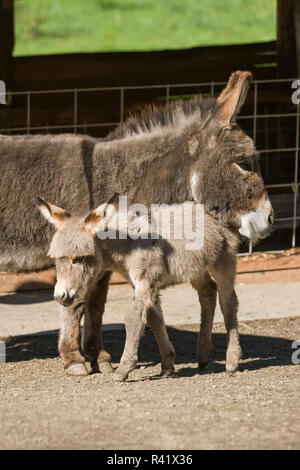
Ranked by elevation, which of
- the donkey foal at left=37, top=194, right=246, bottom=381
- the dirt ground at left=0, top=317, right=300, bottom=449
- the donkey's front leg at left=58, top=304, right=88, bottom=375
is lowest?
the dirt ground at left=0, top=317, right=300, bottom=449

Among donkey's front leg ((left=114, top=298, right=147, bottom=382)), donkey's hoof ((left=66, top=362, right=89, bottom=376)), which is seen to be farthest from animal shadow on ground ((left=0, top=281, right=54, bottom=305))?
donkey's front leg ((left=114, top=298, right=147, bottom=382))

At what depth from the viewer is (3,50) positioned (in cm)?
1080

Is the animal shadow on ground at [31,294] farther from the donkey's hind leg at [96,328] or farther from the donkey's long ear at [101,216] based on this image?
the donkey's long ear at [101,216]

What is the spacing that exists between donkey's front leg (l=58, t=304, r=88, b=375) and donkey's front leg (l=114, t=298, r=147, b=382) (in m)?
0.48

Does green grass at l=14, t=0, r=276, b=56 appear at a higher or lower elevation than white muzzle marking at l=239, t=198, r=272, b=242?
higher

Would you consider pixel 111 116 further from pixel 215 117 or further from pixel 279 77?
pixel 215 117

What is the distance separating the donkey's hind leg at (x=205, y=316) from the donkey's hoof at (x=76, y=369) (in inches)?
28.7

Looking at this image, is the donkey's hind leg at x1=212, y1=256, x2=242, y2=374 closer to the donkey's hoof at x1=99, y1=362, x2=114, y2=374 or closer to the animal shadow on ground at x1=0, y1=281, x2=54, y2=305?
the donkey's hoof at x1=99, y1=362, x2=114, y2=374

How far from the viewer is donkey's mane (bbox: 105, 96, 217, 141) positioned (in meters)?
6.59

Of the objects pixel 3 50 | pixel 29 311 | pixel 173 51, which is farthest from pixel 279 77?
pixel 29 311

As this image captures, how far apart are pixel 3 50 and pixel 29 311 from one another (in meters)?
3.72

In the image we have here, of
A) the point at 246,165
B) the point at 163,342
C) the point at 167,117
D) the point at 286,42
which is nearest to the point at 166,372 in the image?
the point at 163,342

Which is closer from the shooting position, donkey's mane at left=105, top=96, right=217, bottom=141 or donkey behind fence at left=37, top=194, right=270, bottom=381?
donkey behind fence at left=37, top=194, right=270, bottom=381
